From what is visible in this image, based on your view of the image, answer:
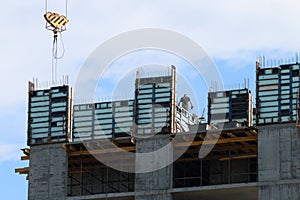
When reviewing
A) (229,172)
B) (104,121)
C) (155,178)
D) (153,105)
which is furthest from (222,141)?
(104,121)

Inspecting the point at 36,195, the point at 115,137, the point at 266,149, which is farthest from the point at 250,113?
the point at 36,195

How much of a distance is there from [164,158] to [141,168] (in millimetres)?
1690

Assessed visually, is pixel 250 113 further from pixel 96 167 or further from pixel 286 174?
pixel 96 167

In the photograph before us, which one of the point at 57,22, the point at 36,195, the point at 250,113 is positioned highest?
the point at 57,22

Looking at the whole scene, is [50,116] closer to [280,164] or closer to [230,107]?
[230,107]

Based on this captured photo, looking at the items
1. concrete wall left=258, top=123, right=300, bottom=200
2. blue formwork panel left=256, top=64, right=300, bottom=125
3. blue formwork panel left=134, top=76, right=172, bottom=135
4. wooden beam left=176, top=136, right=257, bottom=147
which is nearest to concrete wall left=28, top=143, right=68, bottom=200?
blue formwork panel left=134, top=76, right=172, bottom=135

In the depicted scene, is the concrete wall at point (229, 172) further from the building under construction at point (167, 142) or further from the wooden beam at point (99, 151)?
the wooden beam at point (99, 151)

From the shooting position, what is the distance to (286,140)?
3342 inches

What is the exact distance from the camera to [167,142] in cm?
8838

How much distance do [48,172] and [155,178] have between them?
7698mm

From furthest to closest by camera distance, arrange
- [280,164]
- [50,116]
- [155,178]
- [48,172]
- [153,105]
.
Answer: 1. [50,116]
2. [48,172]
3. [153,105]
4. [155,178]
5. [280,164]

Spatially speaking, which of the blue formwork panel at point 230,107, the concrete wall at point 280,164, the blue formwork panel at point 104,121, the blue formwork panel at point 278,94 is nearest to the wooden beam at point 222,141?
the blue formwork panel at point 230,107

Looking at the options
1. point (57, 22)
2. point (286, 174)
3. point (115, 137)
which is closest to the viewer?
point (286, 174)

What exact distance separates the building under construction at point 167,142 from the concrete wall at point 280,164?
6 cm
